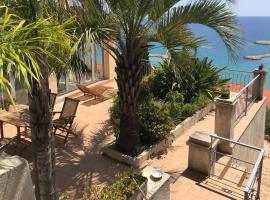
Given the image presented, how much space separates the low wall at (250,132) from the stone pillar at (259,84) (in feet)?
0.87

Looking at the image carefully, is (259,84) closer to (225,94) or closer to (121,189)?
(225,94)

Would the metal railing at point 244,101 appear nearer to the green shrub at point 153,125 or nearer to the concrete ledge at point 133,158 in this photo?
the green shrub at point 153,125

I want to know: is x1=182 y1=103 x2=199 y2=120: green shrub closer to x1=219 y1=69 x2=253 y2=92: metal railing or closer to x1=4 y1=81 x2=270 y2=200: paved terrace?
x1=4 y1=81 x2=270 y2=200: paved terrace

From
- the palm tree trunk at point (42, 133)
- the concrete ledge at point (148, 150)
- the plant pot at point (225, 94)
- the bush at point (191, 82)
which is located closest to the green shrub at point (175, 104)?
the concrete ledge at point (148, 150)

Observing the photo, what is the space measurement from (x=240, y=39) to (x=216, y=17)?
26.4 inches

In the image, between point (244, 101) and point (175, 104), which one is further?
point (175, 104)

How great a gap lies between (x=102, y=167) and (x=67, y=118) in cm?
172

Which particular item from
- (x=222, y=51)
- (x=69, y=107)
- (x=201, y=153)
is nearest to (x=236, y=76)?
(x=201, y=153)

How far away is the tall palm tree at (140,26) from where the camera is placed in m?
6.47

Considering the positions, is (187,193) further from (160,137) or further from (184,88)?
(184,88)

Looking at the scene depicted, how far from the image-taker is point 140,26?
A: 7.26m

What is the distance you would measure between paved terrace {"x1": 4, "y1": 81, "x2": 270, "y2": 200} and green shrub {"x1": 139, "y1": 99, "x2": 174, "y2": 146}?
49 cm

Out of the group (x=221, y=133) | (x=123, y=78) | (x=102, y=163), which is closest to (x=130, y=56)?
(x=123, y=78)

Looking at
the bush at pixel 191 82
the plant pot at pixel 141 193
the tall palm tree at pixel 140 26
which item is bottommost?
the plant pot at pixel 141 193
